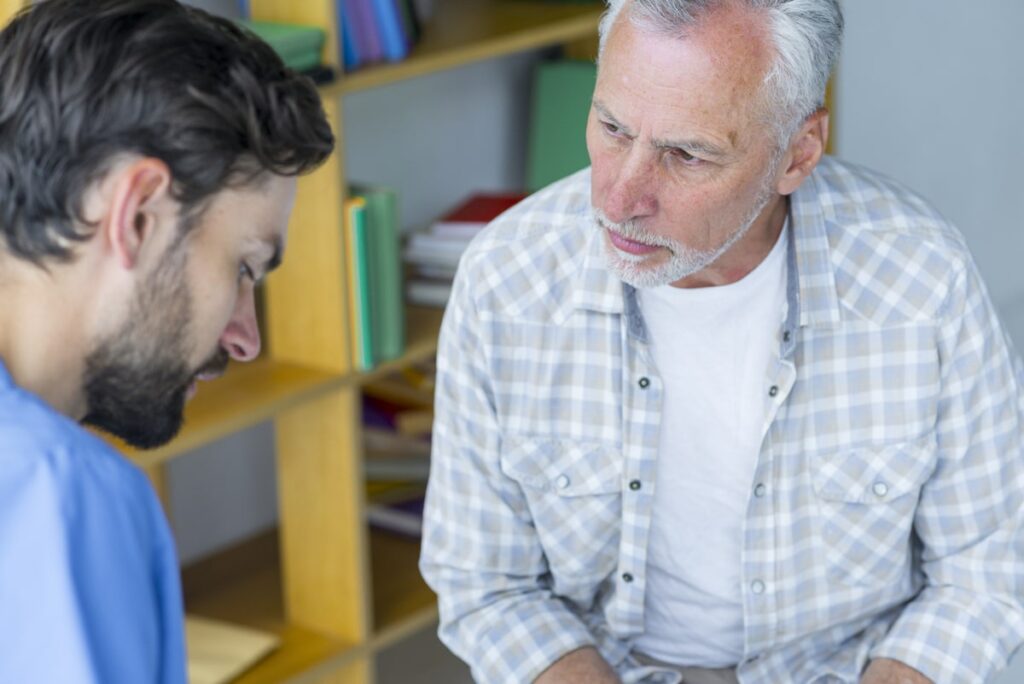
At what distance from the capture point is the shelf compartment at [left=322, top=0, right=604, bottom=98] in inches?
84.4

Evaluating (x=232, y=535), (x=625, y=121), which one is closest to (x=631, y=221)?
(x=625, y=121)

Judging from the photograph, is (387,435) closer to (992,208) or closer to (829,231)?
(829,231)

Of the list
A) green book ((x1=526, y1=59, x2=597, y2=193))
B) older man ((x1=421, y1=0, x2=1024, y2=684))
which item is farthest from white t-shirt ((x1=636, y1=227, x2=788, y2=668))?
green book ((x1=526, y1=59, x2=597, y2=193))

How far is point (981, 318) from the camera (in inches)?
65.8

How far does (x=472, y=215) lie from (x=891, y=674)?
1199 millimetres

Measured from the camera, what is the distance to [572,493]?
1.74 metres

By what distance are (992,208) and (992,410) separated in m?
1.99

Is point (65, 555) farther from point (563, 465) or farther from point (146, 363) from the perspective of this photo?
point (563, 465)

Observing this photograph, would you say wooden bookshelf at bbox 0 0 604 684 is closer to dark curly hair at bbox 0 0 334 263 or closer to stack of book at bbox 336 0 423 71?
stack of book at bbox 336 0 423 71

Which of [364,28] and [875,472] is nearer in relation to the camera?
[875,472]

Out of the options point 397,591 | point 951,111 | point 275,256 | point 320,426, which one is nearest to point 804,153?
point 275,256

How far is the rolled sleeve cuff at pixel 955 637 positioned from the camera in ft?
5.47

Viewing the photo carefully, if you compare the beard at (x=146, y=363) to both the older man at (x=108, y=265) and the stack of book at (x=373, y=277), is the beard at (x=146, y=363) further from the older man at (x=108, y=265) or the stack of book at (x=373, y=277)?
the stack of book at (x=373, y=277)

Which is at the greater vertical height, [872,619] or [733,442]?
[733,442]
